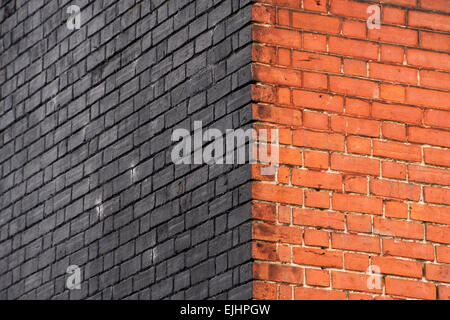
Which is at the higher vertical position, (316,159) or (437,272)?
(316,159)

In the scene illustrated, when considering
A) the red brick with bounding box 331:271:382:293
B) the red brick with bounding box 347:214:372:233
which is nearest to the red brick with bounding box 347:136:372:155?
the red brick with bounding box 347:214:372:233

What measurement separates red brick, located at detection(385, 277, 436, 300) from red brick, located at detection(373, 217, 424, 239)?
241 millimetres

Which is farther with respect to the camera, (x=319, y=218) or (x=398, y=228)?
(x=398, y=228)

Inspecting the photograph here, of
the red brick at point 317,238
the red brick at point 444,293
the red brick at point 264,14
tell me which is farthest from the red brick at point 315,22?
the red brick at point 444,293

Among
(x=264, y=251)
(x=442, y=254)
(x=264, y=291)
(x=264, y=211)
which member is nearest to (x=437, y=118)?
(x=442, y=254)

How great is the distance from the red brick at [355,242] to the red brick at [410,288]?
0.18 m

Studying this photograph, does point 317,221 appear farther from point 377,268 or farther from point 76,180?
point 76,180

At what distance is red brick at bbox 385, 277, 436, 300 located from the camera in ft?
19.9

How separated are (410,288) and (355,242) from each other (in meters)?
0.39

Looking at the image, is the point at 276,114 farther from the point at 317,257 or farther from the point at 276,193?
the point at 317,257

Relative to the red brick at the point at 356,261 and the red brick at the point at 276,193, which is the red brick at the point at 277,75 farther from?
the red brick at the point at 356,261

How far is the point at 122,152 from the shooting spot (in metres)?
7.09
